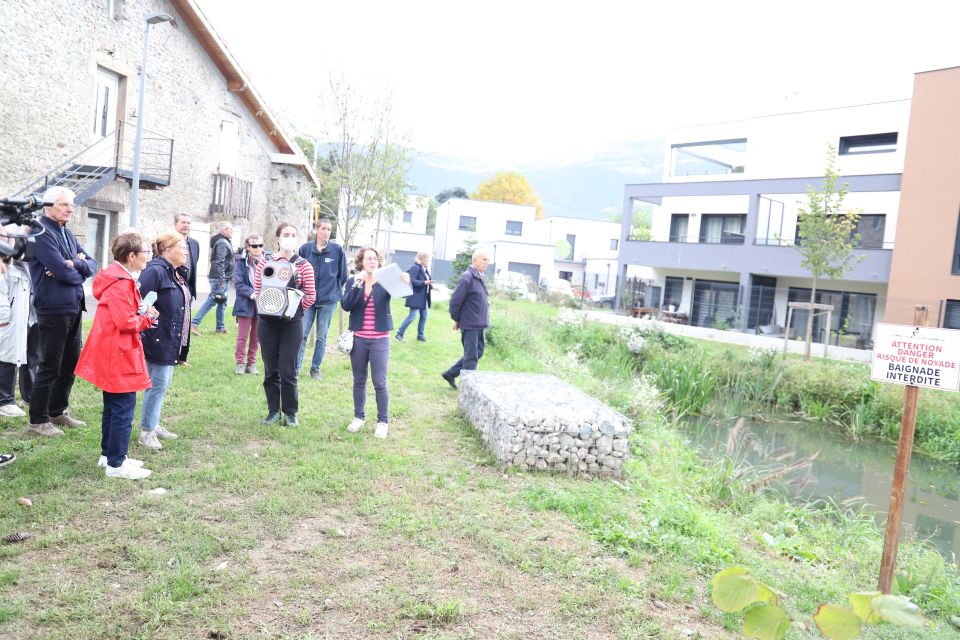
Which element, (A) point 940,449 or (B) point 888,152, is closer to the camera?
(A) point 940,449

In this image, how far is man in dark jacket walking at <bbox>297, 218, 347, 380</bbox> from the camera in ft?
28.1

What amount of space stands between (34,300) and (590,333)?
44.8ft

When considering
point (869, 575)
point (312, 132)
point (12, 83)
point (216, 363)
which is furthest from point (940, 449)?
point (12, 83)

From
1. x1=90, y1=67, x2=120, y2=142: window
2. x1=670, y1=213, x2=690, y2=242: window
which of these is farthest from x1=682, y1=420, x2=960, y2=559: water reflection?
x1=670, y1=213, x2=690, y2=242: window

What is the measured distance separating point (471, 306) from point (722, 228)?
23560 millimetres

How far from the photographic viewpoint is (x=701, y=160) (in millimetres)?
31359

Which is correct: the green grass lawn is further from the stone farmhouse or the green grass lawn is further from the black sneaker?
the stone farmhouse

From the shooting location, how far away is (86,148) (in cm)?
1517

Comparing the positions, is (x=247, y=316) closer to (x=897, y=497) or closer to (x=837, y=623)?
(x=897, y=497)

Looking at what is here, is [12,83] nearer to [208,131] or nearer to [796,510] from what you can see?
[208,131]

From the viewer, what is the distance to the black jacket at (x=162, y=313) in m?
5.24

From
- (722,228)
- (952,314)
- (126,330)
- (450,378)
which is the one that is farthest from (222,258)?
(722,228)

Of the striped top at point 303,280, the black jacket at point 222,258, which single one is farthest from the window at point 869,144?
the striped top at point 303,280

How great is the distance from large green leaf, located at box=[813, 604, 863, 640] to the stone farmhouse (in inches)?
448
